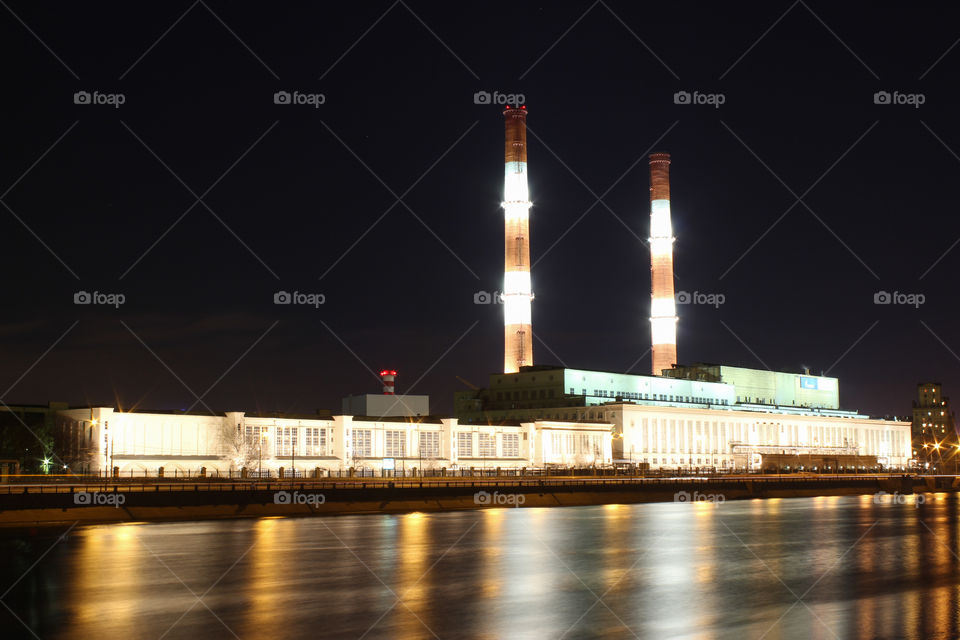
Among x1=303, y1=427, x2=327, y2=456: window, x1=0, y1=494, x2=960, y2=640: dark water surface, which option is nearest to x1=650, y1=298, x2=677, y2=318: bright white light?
x1=303, y1=427, x2=327, y2=456: window

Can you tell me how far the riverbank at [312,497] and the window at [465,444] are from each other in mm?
19079

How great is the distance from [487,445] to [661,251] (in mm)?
A: 51136

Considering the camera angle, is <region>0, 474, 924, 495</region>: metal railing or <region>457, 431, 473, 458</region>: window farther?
<region>457, 431, 473, 458</region>: window

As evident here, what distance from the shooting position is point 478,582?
30031 millimetres

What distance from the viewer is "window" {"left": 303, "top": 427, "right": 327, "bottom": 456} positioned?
4017 inches

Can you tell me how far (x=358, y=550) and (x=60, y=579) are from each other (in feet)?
37.5

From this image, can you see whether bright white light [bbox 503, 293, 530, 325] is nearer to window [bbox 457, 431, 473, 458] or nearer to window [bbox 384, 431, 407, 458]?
window [bbox 457, 431, 473, 458]

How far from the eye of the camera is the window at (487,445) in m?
118

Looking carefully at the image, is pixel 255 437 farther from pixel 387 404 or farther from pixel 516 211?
pixel 516 211

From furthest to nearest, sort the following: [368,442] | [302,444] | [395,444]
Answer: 1. [395,444]
2. [368,442]
3. [302,444]

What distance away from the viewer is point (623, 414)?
136 m

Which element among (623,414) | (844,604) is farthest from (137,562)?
(623,414)

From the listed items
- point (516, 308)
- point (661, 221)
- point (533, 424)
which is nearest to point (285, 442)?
point (533, 424)

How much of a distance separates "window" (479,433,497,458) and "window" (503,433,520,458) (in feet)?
6.02
